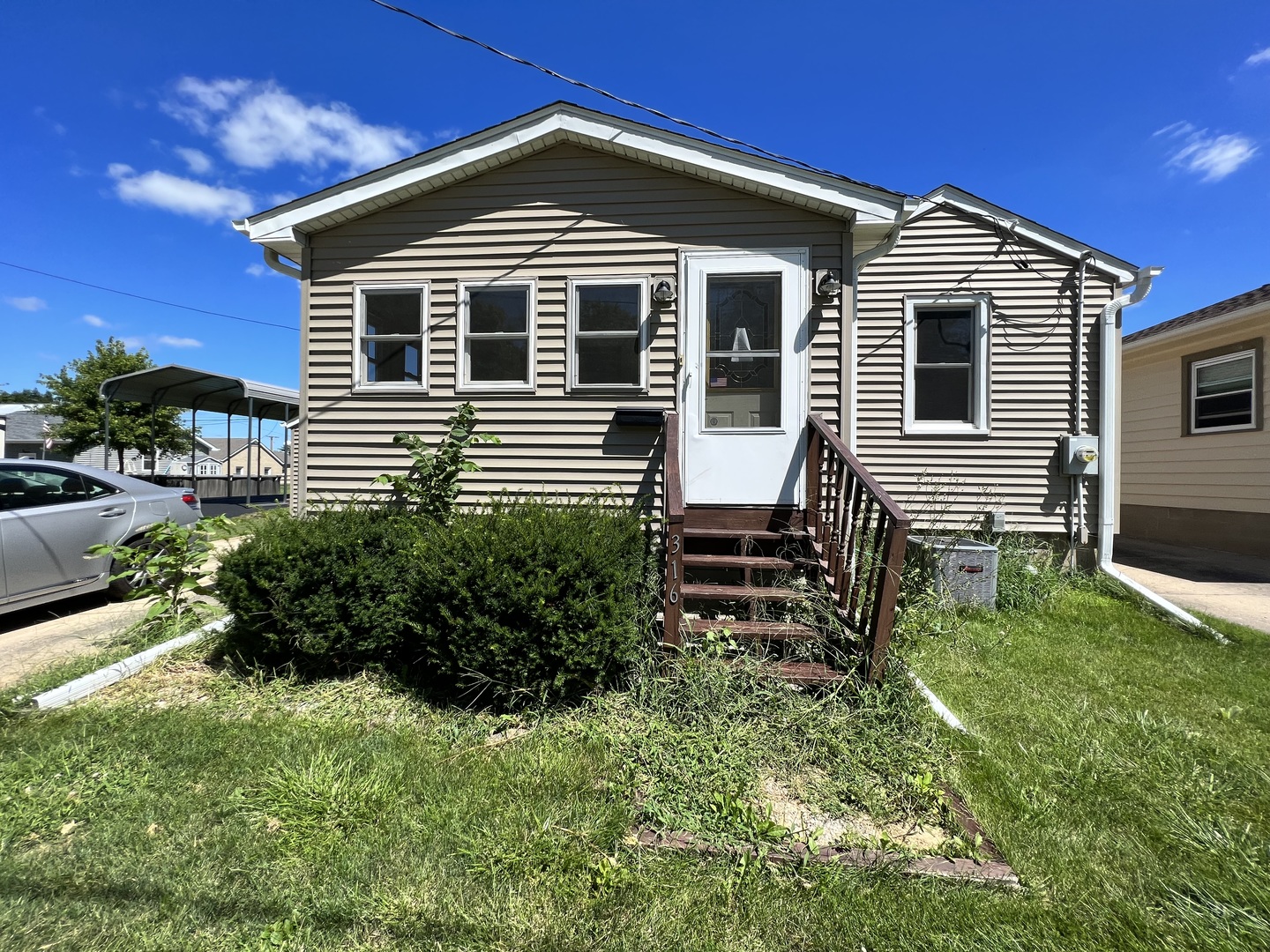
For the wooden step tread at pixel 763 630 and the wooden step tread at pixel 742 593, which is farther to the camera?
the wooden step tread at pixel 742 593

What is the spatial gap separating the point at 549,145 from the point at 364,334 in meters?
2.45

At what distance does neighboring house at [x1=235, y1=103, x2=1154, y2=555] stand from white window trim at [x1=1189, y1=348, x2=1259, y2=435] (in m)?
6.71

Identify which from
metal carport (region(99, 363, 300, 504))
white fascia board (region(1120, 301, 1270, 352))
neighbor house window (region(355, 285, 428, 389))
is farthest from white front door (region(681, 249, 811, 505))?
metal carport (region(99, 363, 300, 504))

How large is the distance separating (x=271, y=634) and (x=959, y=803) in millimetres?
3901

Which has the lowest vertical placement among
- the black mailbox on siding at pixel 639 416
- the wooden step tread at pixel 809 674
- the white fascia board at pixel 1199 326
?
the wooden step tread at pixel 809 674

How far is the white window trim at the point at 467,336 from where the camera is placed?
4.91 metres

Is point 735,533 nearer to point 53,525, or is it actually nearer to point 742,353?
point 742,353

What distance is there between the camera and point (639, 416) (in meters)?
4.70

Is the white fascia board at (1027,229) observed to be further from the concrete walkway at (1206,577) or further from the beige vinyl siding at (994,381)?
the concrete walkway at (1206,577)

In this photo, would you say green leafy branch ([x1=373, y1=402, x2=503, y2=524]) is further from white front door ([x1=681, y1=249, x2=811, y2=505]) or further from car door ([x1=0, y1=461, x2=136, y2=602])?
car door ([x1=0, y1=461, x2=136, y2=602])

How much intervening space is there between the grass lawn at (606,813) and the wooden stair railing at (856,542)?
42 centimetres

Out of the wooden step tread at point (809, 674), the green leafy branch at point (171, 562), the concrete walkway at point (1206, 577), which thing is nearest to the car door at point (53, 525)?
the green leafy branch at point (171, 562)

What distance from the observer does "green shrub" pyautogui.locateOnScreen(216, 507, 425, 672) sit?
3324 millimetres

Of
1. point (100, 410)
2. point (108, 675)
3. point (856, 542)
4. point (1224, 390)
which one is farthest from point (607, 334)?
point (100, 410)
